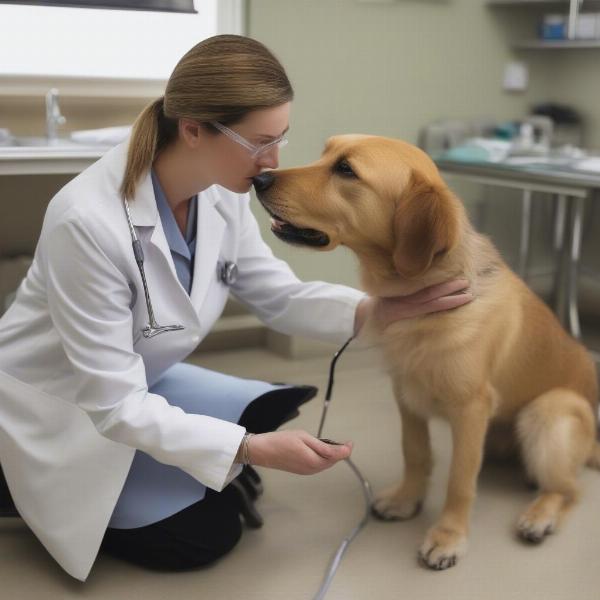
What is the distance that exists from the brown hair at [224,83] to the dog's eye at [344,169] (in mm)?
188

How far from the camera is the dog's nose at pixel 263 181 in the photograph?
164 cm

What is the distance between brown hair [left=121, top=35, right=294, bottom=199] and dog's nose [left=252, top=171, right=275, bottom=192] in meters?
0.14

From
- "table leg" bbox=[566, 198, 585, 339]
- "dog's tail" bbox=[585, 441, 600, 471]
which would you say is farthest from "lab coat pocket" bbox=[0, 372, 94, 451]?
"table leg" bbox=[566, 198, 585, 339]

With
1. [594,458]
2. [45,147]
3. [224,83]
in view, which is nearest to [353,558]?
[594,458]

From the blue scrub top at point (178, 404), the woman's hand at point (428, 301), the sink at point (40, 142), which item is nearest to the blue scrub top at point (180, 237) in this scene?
the blue scrub top at point (178, 404)

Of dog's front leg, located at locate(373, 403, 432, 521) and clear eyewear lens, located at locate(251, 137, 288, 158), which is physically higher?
clear eyewear lens, located at locate(251, 137, 288, 158)

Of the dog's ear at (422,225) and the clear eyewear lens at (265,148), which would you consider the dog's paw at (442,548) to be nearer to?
the dog's ear at (422,225)

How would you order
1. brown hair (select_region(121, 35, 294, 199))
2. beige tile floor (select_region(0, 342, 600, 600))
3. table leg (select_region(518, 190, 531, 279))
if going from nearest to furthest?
1. brown hair (select_region(121, 35, 294, 199))
2. beige tile floor (select_region(0, 342, 600, 600))
3. table leg (select_region(518, 190, 531, 279))

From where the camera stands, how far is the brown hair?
1.53 metres

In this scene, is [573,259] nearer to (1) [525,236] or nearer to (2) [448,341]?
(1) [525,236]

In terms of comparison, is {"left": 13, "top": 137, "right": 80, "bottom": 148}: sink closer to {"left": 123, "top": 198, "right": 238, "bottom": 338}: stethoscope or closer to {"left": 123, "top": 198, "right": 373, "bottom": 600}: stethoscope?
{"left": 123, "top": 198, "right": 373, "bottom": 600}: stethoscope

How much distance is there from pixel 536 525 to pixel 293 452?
0.79 m

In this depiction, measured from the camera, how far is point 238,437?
1559 millimetres

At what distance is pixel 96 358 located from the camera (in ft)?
5.08
